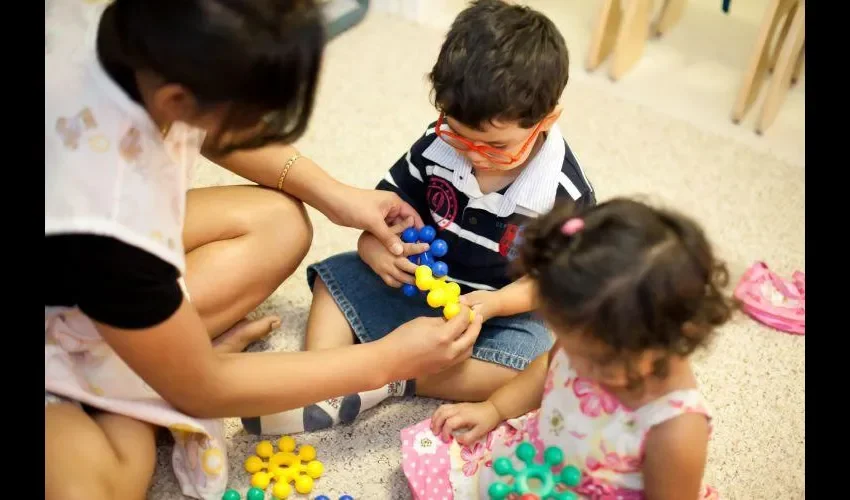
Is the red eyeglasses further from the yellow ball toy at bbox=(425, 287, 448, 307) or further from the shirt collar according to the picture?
the yellow ball toy at bbox=(425, 287, 448, 307)

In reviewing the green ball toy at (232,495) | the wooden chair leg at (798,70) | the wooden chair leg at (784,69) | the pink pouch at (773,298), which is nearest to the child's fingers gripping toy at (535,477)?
the green ball toy at (232,495)

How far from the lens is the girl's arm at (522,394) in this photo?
1.02m

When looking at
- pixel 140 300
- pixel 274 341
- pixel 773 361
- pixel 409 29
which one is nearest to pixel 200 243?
pixel 274 341

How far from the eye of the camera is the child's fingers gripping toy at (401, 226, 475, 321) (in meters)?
1.03

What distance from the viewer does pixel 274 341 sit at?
4.12 feet

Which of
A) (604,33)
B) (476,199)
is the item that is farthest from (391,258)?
(604,33)

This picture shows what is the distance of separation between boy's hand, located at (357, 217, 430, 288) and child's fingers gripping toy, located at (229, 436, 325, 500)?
0.26m

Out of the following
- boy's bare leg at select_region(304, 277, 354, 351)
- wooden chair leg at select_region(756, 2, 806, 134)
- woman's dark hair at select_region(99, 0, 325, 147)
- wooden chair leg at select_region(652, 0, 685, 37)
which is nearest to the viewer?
woman's dark hair at select_region(99, 0, 325, 147)

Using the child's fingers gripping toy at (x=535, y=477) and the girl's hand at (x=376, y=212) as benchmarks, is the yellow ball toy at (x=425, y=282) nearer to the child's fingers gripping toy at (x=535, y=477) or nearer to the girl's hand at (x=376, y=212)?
the girl's hand at (x=376, y=212)

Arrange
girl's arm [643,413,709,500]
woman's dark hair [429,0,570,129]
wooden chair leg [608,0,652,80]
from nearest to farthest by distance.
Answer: girl's arm [643,413,709,500] < woman's dark hair [429,0,570,129] < wooden chair leg [608,0,652,80]

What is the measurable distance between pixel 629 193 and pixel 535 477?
775mm

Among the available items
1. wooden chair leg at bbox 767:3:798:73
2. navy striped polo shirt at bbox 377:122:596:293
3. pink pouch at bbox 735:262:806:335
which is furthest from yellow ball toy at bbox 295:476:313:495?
wooden chair leg at bbox 767:3:798:73

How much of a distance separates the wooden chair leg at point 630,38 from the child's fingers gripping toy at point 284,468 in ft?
3.79

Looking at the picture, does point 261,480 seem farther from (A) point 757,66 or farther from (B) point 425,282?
(A) point 757,66
